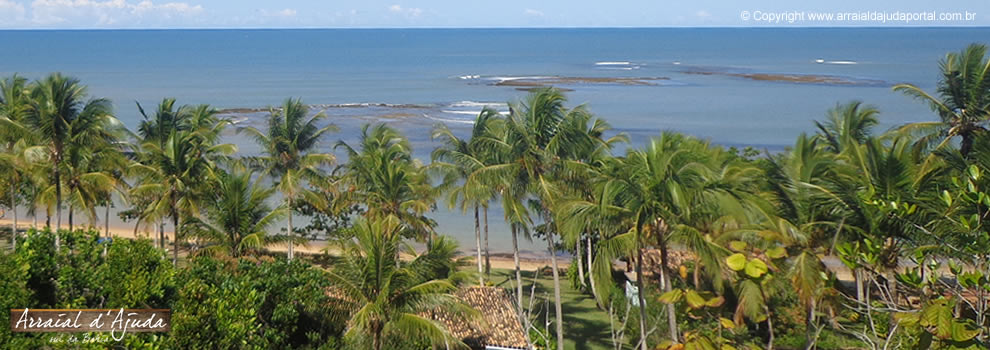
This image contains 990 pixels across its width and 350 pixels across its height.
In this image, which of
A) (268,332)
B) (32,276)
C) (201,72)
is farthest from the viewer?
(201,72)

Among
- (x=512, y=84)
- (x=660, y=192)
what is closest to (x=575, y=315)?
(x=660, y=192)

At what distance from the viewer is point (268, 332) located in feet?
49.8

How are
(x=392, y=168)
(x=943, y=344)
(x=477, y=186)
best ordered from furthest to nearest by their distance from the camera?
(x=392, y=168)
(x=477, y=186)
(x=943, y=344)

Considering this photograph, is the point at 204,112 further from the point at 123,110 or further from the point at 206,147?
the point at 123,110

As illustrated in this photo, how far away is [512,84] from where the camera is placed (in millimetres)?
99000

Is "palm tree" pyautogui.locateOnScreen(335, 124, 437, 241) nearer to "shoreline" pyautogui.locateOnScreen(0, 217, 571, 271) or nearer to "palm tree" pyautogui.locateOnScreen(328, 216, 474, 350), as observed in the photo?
"shoreline" pyautogui.locateOnScreen(0, 217, 571, 271)

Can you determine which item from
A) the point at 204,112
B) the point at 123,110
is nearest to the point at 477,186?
the point at 204,112

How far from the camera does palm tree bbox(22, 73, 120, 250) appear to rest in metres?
23.8

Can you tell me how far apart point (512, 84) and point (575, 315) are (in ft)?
247

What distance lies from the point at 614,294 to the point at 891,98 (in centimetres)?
6529

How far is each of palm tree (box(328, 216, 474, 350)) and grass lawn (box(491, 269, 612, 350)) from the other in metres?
4.30

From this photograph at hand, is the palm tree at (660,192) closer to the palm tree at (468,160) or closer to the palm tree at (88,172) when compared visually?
the palm tree at (468,160)

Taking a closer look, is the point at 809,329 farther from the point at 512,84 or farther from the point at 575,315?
the point at 512,84

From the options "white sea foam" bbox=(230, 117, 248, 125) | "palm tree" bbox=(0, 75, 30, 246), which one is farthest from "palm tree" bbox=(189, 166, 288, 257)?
"white sea foam" bbox=(230, 117, 248, 125)
